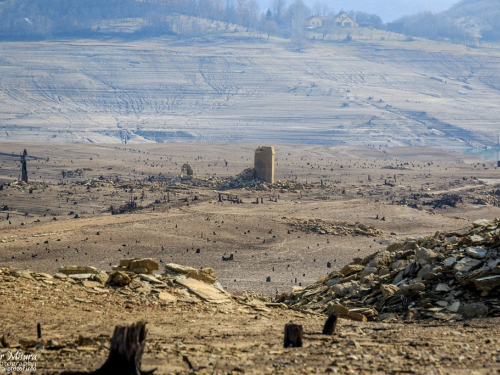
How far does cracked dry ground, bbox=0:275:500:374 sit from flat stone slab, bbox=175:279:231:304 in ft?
0.52

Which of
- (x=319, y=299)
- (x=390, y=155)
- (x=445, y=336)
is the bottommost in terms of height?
(x=390, y=155)

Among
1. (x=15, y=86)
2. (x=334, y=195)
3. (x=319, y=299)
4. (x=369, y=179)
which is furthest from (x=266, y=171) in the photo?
(x=15, y=86)

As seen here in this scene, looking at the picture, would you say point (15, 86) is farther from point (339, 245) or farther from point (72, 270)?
point (72, 270)

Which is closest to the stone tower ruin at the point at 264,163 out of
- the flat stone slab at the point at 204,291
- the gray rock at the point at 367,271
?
the gray rock at the point at 367,271

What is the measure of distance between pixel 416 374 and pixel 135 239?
1856 centimetres

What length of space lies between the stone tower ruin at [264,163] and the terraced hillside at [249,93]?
120ft

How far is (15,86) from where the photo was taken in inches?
3674

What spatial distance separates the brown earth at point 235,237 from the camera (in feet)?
25.8

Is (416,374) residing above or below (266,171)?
→ above

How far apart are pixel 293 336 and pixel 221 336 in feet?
3.06

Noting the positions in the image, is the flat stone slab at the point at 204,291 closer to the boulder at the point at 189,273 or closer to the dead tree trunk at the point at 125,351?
the boulder at the point at 189,273

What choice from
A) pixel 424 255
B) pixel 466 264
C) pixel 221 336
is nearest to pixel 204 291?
pixel 221 336

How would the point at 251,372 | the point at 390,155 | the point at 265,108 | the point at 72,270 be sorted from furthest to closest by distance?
the point at 265,108 → the point at 390,155 → the point at 72,270 → the point at 251,372

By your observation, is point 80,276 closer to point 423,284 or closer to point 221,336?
point 221,336
